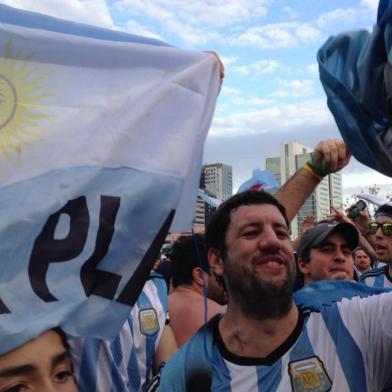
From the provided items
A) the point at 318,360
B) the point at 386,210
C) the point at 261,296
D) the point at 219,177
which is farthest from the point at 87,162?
the point at 219,177

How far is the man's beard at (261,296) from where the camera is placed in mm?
2275

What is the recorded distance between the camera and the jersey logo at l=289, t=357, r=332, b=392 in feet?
6.62

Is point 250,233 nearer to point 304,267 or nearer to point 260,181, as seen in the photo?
point 304,267

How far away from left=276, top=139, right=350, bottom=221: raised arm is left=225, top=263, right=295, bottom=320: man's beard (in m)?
0.64

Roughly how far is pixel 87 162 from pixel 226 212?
84cm

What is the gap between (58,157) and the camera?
2.08 metres

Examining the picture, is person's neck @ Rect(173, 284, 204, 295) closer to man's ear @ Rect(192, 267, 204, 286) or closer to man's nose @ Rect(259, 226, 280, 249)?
man's ear @ Rect(192, 267, 204, 286)

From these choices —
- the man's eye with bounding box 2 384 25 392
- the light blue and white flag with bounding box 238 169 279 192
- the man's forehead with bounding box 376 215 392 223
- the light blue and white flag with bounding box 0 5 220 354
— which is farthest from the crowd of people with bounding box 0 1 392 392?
the man's forehead with bounding box 376 215 392 223

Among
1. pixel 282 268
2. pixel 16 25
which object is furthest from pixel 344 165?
pixel 16 25

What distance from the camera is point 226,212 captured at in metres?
2.69

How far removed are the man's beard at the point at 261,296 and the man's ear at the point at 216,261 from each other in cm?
24

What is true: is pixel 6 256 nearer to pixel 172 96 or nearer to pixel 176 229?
pixel 176 229

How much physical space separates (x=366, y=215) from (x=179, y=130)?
5398mm

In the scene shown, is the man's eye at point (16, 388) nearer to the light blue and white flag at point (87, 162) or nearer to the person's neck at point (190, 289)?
the light blue and white flag at point (87, 162)
